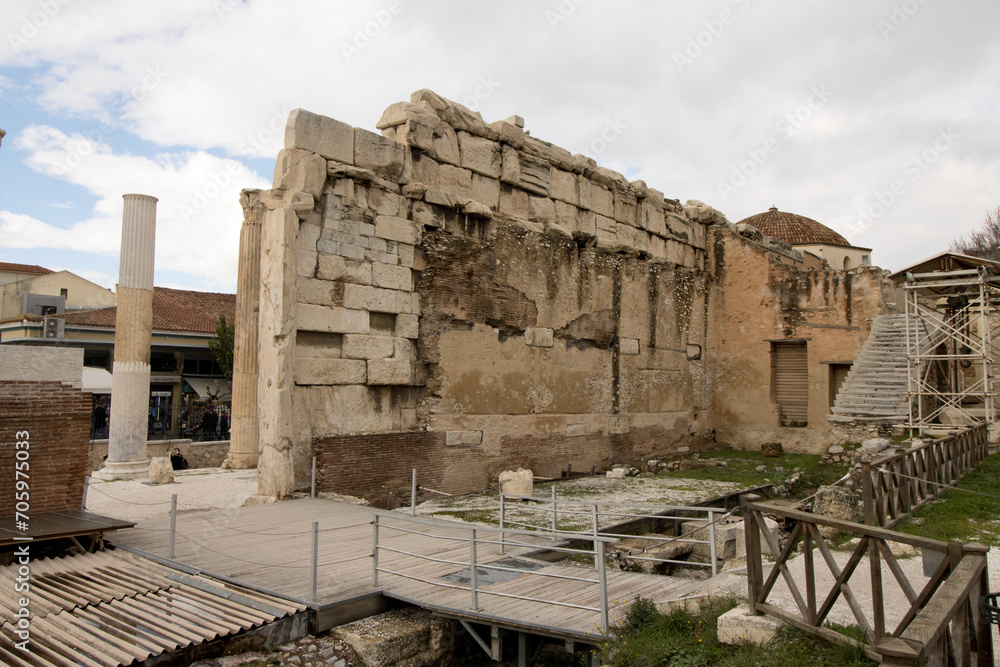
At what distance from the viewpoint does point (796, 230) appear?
1053 inches

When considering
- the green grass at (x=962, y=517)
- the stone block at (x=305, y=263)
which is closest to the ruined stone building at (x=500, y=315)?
the stone block at (x=305, y=263)

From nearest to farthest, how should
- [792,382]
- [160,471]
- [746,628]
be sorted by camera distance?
[746,628] → [160,471] → [792,382]

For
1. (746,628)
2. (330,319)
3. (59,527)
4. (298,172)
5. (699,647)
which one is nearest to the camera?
(746,628)

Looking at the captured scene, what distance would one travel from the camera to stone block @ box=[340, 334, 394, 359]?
9.84 m

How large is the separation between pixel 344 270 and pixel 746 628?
23.2ft

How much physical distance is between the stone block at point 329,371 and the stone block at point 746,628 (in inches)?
249

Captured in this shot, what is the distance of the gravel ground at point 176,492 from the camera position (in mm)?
9859

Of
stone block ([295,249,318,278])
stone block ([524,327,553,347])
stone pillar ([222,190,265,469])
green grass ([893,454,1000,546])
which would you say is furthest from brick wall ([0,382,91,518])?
green grass ([893,454,1000,546])

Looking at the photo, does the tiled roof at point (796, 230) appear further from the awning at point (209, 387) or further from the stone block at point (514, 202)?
the awning at point (209, 387)

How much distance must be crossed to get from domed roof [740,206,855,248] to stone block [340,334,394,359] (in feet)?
64.8

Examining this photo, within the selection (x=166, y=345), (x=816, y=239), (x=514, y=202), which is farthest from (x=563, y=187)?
(x=166, y=345)

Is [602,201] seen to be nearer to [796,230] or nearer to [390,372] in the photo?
[390,372]

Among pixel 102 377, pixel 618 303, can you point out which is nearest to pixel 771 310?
pixel 618 303

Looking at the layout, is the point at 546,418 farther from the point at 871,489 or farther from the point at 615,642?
the point at 615,642
